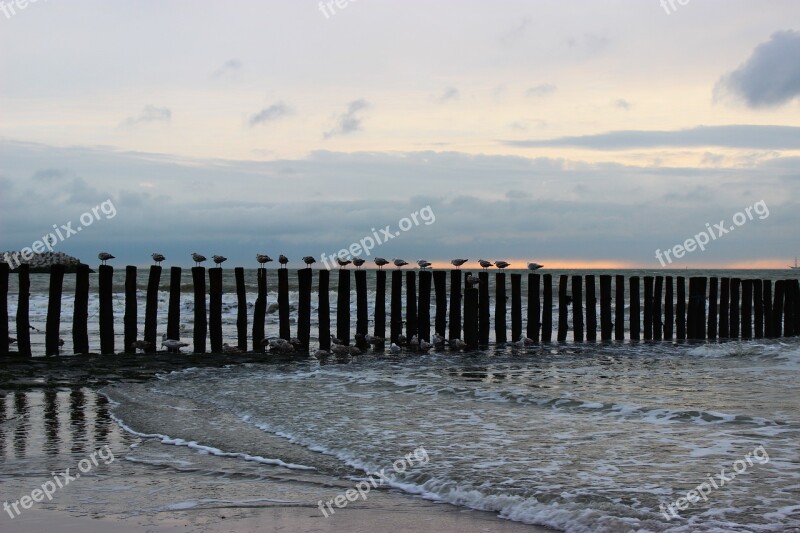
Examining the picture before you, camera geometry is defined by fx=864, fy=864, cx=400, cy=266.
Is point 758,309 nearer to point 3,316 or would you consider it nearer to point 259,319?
point 259,319

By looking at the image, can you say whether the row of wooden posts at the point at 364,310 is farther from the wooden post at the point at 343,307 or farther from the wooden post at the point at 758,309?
the wooden post at the point at 758,309

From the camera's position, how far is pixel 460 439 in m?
8.18

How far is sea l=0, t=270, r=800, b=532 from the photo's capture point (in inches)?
237

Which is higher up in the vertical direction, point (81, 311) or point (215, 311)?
point (81, 311)

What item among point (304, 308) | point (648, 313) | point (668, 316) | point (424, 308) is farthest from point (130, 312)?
point (668, 316)

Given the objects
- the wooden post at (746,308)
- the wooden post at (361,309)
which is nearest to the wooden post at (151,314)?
the wooden post at (361,309)

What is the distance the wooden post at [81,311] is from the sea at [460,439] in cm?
304

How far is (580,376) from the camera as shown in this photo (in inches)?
526

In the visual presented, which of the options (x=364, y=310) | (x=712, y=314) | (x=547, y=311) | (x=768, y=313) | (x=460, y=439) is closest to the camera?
(x=460, y=439)

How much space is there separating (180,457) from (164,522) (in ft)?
6.68

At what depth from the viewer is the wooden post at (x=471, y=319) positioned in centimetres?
1842

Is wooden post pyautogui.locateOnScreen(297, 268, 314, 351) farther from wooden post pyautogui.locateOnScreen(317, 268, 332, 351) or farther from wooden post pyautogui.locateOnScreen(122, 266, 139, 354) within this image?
wooden post pyautogui.locateOnScreen(122, 266, 139, 354)

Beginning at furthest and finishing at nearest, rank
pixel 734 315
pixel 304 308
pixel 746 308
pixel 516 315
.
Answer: pixel 746 308
pixel 734 315
pixel 516 315
pixel 304 308

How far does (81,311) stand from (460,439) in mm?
10243
